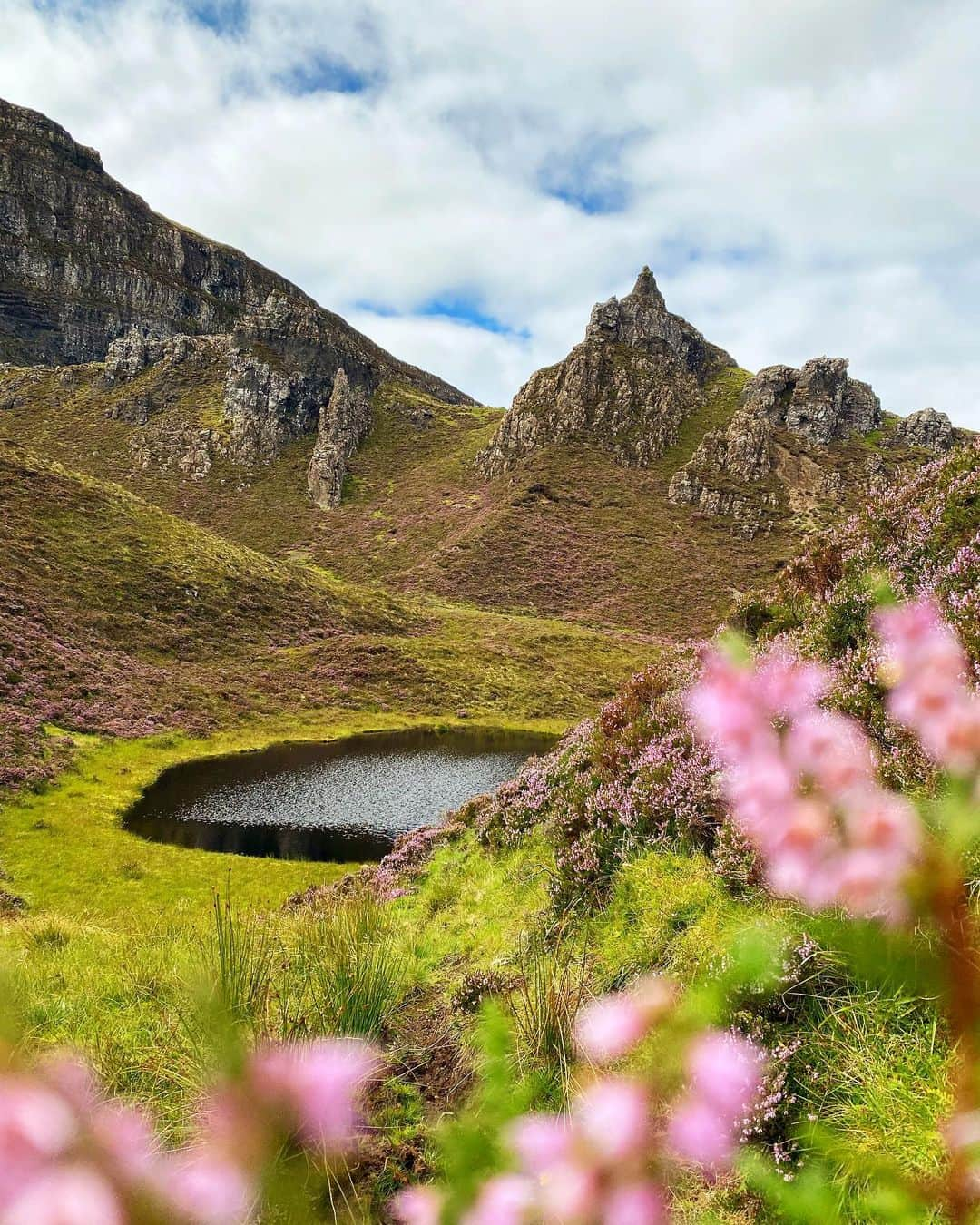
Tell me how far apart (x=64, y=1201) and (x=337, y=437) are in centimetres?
14070

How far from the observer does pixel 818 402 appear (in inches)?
4906

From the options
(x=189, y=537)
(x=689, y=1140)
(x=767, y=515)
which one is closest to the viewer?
(x=689, y=1140)

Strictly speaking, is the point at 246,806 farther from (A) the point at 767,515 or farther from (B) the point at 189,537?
(A) the point at 767,515

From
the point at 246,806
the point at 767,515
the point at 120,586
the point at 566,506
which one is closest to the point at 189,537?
the point at 120,586

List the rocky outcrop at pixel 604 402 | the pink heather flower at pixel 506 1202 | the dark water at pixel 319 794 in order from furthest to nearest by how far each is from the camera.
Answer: the rocky outcrop at pixel 604 402 < the dark water at pixel 319 794 < the pink heather flower at pixel 506 1202

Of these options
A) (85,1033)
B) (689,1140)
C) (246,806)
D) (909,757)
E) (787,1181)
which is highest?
(909,757)

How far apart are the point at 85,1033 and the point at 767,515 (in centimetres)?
11220

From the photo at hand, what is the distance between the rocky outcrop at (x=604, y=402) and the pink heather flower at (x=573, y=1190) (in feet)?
397

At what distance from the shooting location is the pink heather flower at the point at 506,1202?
1273 mm

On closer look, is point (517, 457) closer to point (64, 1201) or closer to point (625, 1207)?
point (625, 1207)

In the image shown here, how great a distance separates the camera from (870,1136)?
272 centimetres

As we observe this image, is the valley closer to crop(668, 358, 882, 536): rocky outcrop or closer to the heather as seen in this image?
the heather

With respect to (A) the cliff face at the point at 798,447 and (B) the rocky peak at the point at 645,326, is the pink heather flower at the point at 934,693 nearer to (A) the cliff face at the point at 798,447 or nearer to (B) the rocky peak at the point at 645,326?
(A) the cliff face at the point at 798,447

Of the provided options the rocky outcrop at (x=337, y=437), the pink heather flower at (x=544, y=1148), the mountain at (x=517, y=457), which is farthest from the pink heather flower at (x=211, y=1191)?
the rocky outcrop at (x=337, y=437)
